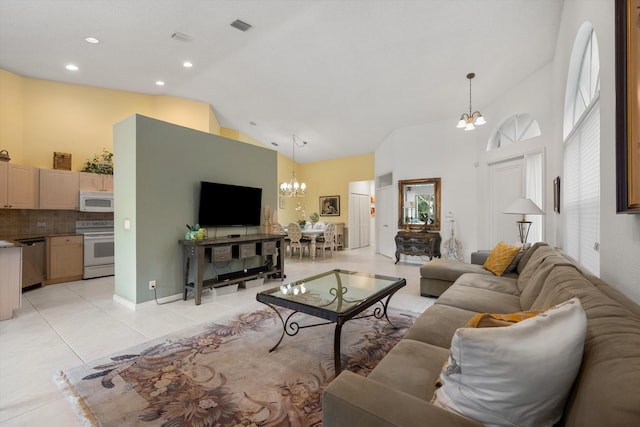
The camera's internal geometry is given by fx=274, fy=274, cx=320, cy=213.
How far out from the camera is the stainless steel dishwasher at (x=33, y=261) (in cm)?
436

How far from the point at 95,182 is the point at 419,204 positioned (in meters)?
7.03

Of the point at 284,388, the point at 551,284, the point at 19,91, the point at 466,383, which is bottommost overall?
the point at 284,388

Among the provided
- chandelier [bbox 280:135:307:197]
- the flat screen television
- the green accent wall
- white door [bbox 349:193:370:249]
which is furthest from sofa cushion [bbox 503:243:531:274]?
white door [bbox 349:193:370:249]

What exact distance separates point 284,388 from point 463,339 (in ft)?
4.94

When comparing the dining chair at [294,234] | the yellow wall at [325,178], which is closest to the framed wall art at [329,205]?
the yellow wall at [325,178]

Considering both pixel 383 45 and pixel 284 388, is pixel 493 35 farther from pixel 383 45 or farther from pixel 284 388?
pixel 284 388

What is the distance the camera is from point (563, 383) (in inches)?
32.9

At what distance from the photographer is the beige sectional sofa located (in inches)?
28.1

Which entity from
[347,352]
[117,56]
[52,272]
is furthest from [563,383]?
[52,272]

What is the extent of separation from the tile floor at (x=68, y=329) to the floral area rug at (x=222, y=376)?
0.51ft

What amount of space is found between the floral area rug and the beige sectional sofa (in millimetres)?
696

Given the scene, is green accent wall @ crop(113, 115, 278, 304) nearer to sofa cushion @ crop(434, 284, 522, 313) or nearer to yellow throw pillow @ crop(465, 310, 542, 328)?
sofa cushion @ crop(434, 284, 522, 313)

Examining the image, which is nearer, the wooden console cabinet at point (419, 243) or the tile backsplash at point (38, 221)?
the tile backsplash at point (38, 221)

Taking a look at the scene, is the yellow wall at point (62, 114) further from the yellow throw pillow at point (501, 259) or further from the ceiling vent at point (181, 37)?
the yellow throw pillow at point (501, 259)
